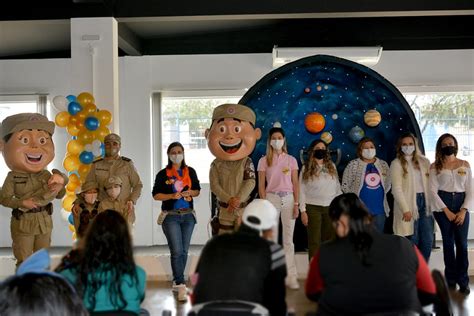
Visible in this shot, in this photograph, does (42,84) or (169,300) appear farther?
(42,84)

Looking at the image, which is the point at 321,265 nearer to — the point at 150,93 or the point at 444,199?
the point at 444,199

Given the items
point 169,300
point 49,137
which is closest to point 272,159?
point 169,300

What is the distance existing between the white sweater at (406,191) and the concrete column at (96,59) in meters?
2.82

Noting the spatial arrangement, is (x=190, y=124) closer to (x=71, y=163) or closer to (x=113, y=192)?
(x=71, y=163)

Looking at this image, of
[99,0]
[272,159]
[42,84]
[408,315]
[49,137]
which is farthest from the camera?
[42,84]

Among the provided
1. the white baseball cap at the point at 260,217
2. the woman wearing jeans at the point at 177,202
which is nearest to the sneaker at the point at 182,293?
the woman wearing jeans at the point at 177,202

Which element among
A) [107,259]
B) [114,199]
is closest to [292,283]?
[114,199]

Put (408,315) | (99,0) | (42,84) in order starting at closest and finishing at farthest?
(408,315) < (99,0) < (42,84)

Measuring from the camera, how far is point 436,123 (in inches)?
333

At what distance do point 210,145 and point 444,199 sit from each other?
2.12 metres

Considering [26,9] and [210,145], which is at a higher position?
[26,9]

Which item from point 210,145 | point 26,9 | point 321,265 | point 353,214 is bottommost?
point 321,265

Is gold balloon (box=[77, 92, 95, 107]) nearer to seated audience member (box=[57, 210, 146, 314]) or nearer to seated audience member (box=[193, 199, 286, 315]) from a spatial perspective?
seated audience member (box=[57, 210, 146, 314])

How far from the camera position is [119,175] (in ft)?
16.4
